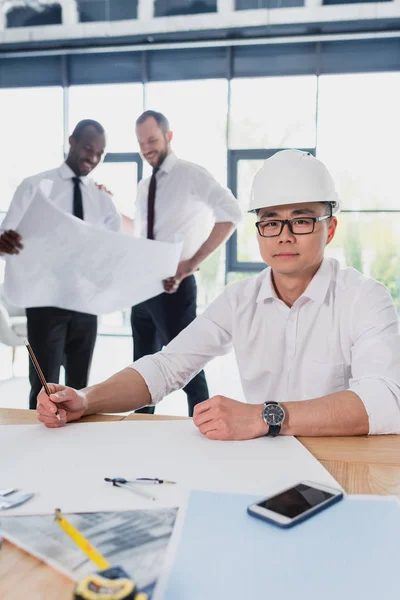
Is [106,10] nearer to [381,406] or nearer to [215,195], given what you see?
[215,195]

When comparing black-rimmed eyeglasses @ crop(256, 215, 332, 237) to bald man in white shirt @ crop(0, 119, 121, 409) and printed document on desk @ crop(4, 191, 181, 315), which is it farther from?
bald man in white shirt @ crop(0, 119, 121, 409)

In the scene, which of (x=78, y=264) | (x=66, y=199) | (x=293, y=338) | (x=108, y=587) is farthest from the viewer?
(x=66, y=199)

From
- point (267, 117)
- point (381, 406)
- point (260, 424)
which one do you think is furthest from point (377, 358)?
point (267, 117)

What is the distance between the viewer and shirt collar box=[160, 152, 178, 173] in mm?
2986

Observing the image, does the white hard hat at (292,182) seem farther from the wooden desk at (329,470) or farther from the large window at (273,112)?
the large window at (273,112)

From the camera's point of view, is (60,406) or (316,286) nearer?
(60,406)

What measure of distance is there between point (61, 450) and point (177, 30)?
5.67 metres

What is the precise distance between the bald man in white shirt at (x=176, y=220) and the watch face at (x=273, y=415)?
5.71 ft

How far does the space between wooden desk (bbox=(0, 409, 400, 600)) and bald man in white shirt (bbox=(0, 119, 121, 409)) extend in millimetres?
1219

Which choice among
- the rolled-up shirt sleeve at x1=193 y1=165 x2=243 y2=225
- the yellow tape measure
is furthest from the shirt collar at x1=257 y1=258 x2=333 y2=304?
the rolled-up shirt sleeve at x1=193 y1=165 x2=243 y2=225

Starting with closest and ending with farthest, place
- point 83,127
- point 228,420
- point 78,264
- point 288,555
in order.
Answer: point 288,555 < point 228,420 < point 78,264 < point 83,127

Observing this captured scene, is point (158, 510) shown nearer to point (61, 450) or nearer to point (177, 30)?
point (61, 450)

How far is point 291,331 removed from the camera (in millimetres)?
1584

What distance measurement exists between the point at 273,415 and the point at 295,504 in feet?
1.22
